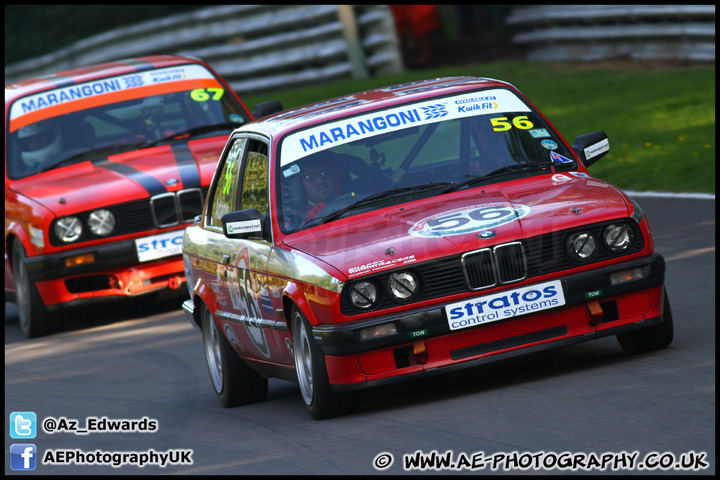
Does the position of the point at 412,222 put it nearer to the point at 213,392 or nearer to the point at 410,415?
the point at 410,415

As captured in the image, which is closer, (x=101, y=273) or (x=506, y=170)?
(x=506, y=170)

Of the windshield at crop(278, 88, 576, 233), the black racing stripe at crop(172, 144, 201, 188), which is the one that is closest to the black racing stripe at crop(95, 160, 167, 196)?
the black racing stripe at crop(172, 144, 201, 188)

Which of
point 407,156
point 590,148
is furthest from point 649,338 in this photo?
point 407,156

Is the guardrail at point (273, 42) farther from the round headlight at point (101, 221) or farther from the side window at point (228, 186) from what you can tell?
the side window at point (228, 186)

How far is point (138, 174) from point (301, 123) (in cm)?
410

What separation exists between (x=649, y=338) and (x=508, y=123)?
1443 millimetres

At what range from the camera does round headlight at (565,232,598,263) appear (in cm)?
683

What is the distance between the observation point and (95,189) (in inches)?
452

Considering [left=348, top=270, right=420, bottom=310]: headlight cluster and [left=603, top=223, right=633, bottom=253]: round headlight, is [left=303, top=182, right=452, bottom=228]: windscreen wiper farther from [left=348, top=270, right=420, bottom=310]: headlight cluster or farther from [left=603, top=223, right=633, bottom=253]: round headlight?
[left=603, top=223, right=633, bottom=253]: round headlight

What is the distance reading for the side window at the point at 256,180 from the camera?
769cm

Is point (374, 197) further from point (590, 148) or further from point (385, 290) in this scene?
point (590, 148)

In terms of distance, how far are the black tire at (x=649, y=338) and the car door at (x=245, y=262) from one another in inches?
70.1

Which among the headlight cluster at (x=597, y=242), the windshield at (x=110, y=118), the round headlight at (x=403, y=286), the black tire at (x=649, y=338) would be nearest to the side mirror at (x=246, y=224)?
the round headlight at (x=403, y=286)

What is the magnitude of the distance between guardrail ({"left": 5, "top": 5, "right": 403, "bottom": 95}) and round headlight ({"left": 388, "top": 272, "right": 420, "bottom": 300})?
58.0ft
